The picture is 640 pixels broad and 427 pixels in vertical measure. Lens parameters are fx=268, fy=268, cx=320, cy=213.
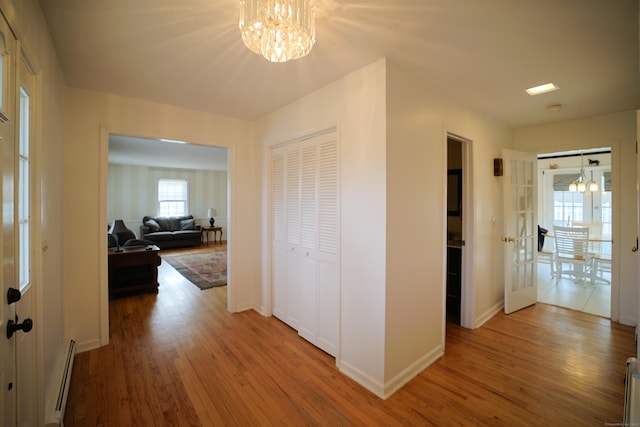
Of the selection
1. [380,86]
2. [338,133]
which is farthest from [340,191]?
[380,86]

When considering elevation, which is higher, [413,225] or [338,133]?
[338,133]

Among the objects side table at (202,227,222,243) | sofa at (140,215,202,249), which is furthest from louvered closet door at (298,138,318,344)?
side table at (202,227,222,243)

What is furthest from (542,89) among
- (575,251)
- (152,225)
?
(152,225)

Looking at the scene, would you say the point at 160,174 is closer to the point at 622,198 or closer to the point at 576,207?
the point at 622,198

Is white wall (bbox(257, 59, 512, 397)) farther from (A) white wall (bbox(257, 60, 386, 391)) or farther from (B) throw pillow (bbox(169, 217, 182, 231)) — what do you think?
(B) throw pillow (bbox(169, 217, 182, 231))

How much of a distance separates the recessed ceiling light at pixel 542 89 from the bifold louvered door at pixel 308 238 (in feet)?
6.18

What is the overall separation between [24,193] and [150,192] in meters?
7.92

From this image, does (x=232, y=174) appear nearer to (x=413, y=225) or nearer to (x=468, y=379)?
(x=413, y=225)

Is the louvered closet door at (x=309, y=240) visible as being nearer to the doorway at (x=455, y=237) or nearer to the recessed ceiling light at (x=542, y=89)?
the doorway at (x=455, y=237)

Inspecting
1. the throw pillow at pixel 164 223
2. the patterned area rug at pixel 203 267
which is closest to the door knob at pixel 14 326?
the patterned area rug at pixel 203 267

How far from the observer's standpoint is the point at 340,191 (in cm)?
228

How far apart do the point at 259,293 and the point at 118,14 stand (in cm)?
291

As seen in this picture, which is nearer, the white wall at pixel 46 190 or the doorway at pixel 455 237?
the white wall at pixel 46 190

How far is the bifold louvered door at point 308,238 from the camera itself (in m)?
2.41
